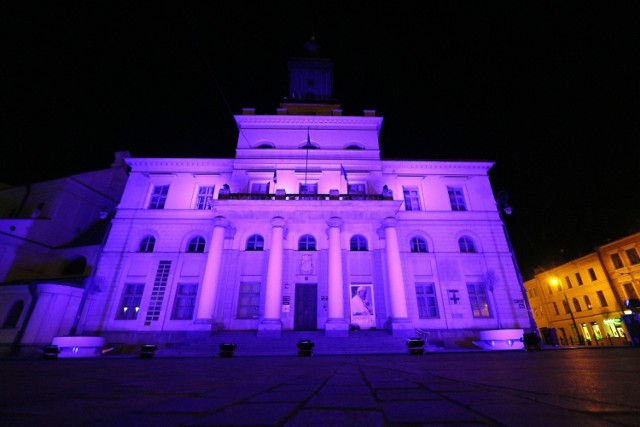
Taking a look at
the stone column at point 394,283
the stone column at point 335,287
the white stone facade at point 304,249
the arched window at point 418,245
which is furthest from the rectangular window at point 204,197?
the arched window at point 418,245

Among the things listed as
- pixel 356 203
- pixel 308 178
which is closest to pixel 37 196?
pixel 308 178

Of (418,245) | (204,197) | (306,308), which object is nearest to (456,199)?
→ (418,245)

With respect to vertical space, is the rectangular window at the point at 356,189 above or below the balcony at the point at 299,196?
above

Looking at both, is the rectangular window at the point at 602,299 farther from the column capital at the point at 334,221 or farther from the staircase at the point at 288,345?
the column capital at the point at 334,221

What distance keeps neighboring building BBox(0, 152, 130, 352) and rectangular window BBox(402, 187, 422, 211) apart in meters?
20.4

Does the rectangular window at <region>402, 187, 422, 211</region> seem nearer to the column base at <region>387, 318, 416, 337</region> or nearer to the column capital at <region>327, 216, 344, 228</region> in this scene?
the column capital at <region>327, 216, 344, 228</region>

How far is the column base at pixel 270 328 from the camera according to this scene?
1578 centimetres

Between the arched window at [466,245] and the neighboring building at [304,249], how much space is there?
0.31 ft

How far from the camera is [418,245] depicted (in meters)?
20.5

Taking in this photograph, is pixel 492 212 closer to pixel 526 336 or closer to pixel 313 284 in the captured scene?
pixel 526 336

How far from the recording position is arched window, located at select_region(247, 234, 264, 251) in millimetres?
19812

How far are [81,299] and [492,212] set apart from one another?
28.9 metres

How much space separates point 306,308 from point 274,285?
289cm

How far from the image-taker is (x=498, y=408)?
1.63 metres
